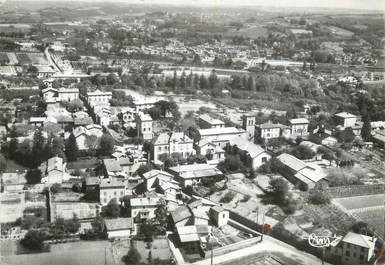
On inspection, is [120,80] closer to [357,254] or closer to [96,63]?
[96,63]

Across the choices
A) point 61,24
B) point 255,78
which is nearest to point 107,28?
point 61,24

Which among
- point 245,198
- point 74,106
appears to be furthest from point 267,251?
point 74,106

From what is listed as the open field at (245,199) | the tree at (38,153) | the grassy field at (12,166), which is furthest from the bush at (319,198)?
the grassy field at (12,166)

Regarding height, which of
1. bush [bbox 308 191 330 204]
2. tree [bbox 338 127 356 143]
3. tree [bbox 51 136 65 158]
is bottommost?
bush [bbox 308 191 330 204]

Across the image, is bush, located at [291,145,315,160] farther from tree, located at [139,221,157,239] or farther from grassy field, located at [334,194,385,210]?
tree, located at [139,221,157,239]

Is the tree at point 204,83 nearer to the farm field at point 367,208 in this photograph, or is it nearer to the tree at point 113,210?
the farm field at point 367,208

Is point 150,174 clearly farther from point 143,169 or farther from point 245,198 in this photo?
point 245,198

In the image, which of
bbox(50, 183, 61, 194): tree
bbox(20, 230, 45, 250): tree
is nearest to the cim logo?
bbox(20, 230, 45, 250): tree
